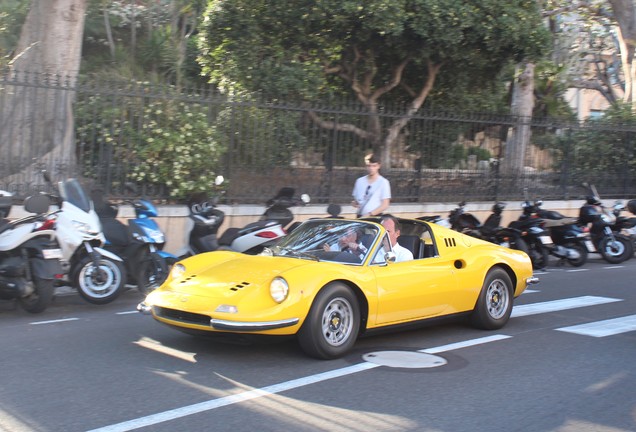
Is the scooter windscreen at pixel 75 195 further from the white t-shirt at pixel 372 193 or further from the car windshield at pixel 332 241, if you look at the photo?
the white t-shirt at pixel 372 193

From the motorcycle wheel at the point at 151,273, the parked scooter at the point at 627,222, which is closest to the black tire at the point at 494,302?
the motorcycle wheel at the point at 151,273

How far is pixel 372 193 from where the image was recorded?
11383mm

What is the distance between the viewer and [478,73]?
1895 centimetres

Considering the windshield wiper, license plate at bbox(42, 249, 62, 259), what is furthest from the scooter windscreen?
the windshield wiper

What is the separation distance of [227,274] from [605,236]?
34.8ft

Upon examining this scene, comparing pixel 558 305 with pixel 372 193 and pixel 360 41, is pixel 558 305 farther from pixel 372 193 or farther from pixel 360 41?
pixel 360 41

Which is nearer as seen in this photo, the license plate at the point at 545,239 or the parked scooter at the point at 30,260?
the parked scooter at the point at 30,260

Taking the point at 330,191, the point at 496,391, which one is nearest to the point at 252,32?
the point at 330,191

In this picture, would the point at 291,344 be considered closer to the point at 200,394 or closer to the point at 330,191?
the point at 200,394

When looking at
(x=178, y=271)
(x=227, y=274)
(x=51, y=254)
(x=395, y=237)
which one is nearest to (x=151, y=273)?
(x=51, y=254)

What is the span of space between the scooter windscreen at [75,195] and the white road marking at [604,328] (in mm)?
5700

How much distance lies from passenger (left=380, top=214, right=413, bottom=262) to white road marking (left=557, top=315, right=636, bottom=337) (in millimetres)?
2085

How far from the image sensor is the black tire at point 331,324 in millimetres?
6309

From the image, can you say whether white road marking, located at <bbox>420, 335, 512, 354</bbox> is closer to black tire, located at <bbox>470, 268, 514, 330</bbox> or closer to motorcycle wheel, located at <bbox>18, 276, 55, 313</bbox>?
black tire, located at <bbox>470, 268, 514, 330</bbox>
